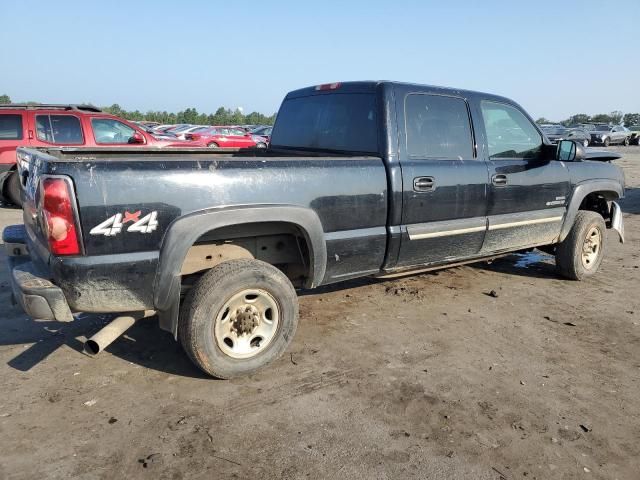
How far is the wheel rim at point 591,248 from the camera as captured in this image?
5.65m

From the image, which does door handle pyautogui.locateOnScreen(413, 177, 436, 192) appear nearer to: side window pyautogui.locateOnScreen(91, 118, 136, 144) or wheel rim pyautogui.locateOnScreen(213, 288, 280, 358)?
wheel rim pyautogui.locateOnScreen(213, 288, 280, 358)

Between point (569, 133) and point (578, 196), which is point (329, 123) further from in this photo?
point (569, 133)

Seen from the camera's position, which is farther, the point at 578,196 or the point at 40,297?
the point at 578,196

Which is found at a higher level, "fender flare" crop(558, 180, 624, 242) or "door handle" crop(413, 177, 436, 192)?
"door handle" crop(413, 177, 436, 192)

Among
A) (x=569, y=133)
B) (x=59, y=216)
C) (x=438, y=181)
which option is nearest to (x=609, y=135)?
(x=569, y=133)

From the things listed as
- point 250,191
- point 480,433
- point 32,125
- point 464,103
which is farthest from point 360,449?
point 32,125

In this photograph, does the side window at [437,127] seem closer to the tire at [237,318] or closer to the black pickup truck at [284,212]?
the black pickup truck at [284,212]

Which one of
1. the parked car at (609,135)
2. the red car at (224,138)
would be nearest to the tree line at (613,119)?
the parked car at (609,135)

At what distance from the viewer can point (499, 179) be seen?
4.50 meters

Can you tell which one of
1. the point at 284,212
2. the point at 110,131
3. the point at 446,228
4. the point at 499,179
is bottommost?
the point at 446,228

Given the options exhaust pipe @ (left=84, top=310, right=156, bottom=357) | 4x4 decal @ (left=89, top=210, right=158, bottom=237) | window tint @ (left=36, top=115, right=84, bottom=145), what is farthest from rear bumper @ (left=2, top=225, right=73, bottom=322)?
window tint @ (left=36, top=115, right=84, bottom=145)

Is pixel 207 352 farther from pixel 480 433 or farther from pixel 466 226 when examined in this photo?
pixel 466 226

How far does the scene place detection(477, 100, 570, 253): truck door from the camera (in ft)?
14.9

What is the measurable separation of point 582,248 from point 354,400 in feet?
12.1
